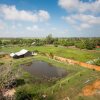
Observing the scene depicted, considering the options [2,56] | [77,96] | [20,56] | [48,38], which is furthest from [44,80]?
[48,38]

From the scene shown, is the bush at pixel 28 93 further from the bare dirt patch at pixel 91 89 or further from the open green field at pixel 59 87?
the bare dirt patch at pixel 91 89

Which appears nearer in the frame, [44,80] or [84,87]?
[84,87]

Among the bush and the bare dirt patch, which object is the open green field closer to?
the bush

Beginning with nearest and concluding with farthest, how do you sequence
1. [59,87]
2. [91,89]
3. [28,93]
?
[28,93] < [91,89] < [59,87]

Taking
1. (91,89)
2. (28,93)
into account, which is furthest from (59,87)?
(28,93)

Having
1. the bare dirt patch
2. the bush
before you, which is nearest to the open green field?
the bush

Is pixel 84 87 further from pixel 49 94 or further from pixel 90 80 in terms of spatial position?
pixel 49 94

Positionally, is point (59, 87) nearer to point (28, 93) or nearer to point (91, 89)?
point (91, 89)

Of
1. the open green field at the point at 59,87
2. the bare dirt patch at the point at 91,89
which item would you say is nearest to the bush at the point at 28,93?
the open green field at the point at 59,87
